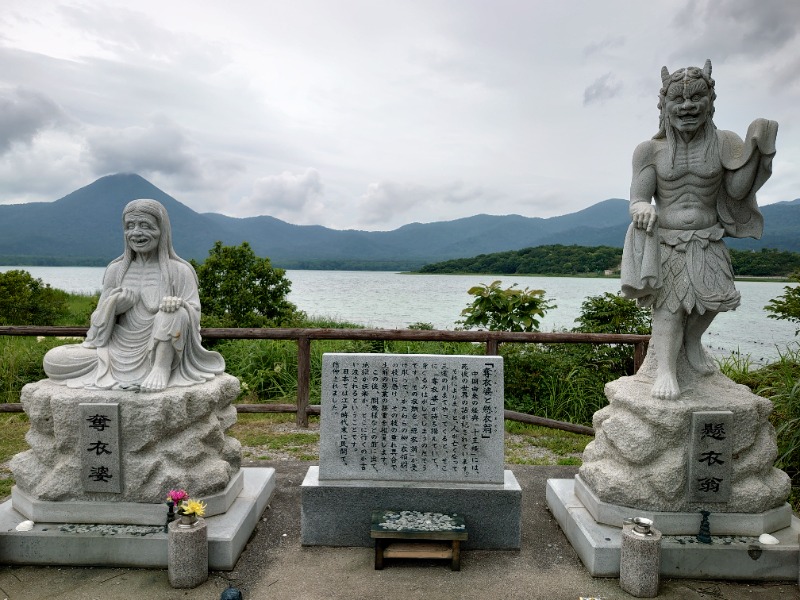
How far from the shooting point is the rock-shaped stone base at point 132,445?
366 centimetres

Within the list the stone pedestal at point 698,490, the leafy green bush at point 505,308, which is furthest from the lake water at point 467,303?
the stone pedestal at point 698,490

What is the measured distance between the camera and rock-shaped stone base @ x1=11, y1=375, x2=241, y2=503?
12.0 ft

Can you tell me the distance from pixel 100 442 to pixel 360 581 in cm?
196

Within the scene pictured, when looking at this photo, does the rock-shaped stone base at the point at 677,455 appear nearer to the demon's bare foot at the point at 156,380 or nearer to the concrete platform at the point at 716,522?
the concrete platform at the point at 716,522

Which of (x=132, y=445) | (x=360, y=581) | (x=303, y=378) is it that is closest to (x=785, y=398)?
(x=360, y=581)

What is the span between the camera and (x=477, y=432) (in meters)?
3.88

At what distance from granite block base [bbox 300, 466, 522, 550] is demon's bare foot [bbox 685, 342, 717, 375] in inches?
63.2

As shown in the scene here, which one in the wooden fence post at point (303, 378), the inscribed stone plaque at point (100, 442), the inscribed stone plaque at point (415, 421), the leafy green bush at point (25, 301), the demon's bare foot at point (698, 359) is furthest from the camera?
the leafy green bush at point (25, 301)

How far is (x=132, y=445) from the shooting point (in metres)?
3.68

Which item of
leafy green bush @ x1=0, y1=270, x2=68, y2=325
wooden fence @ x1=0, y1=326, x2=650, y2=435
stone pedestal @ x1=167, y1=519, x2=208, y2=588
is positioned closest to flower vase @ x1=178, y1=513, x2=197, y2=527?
stone pedestal @ x1=167, y1=519, x2=208, y2=588

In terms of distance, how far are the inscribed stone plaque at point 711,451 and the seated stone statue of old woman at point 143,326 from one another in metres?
3.51

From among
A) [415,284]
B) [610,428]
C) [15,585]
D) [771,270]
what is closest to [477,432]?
[610,428]

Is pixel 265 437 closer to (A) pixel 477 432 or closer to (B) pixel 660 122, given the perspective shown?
(A) pixel 477 432

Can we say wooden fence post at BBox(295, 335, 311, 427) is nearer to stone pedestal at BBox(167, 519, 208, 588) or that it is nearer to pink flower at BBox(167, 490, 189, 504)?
pink flower at BBox(167, 490, 189, 504)
